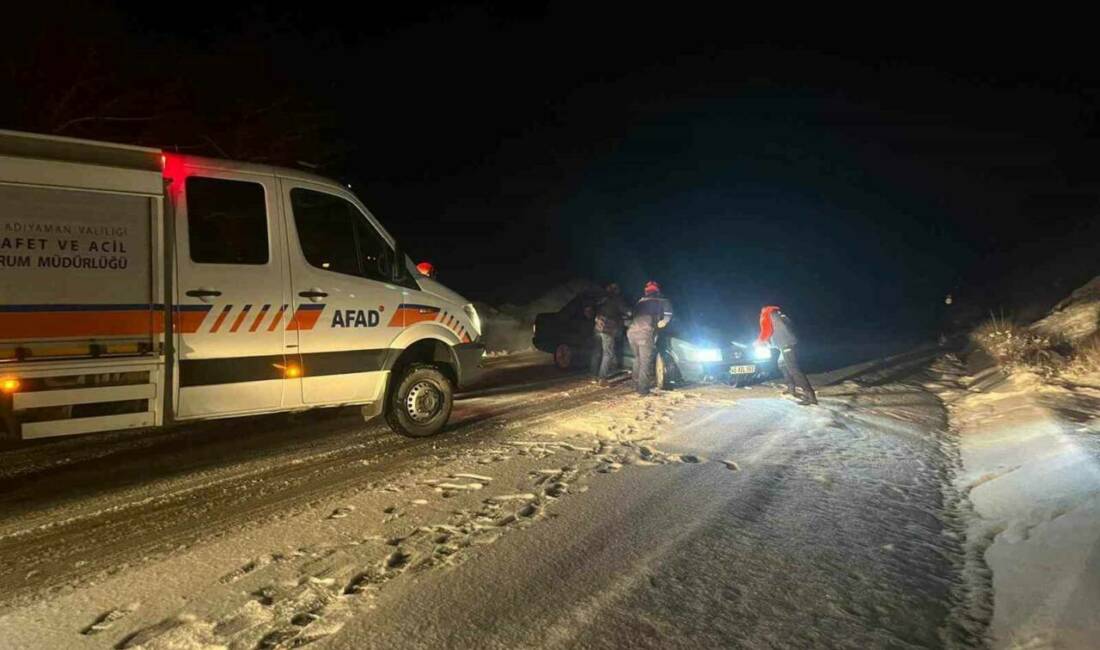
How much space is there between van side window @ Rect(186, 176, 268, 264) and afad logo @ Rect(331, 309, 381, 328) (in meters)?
0.83

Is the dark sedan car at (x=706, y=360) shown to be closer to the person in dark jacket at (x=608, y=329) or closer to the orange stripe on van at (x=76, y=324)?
the person in dark jacket at (x=608, y=329)

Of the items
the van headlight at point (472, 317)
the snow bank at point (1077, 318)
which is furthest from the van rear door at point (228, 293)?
the snow bank at point (1077, 318)

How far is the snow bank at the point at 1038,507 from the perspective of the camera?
11.1 ft

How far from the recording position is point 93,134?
15.1 metres

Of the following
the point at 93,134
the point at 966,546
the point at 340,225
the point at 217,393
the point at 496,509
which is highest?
the point at 93,134

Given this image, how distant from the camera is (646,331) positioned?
35.0 ft

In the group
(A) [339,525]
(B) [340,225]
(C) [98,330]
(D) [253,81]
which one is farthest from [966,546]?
(D) [253,81]

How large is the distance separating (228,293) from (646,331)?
252 inches

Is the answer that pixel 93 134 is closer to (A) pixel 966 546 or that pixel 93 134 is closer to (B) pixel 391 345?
(B) pixel 391 345

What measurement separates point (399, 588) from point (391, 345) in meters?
3.53

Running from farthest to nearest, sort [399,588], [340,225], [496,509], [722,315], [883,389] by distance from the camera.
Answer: [722,315]
[883,389]
[340,225]
[496,509]
[399,588]

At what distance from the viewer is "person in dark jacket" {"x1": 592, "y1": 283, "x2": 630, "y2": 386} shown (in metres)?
11.6

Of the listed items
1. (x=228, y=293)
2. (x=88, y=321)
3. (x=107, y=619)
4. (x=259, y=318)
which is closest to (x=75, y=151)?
(x=88, y=321)

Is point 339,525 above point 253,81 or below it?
below
